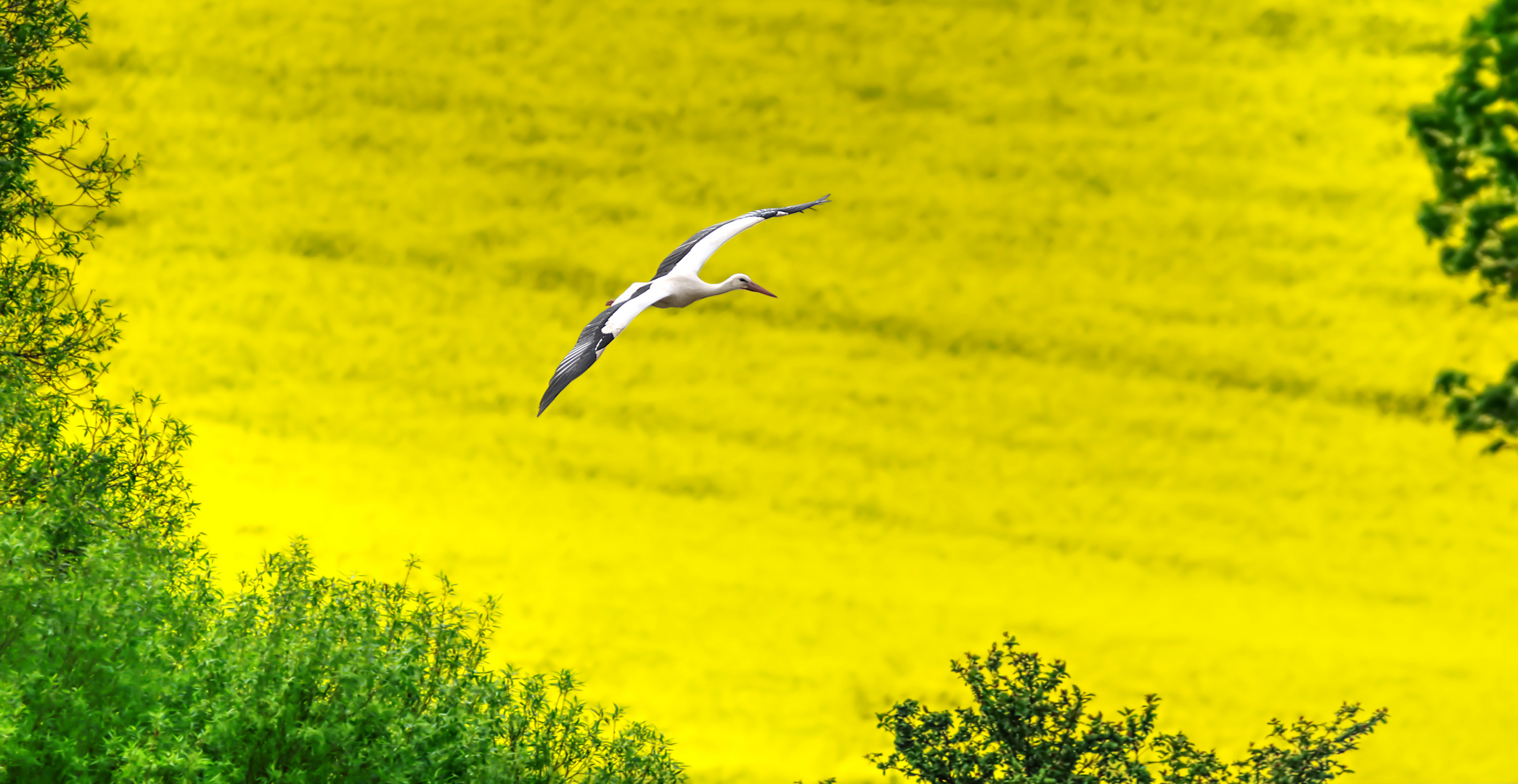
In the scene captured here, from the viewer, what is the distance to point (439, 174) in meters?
15.4

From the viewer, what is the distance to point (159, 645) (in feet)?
27.6

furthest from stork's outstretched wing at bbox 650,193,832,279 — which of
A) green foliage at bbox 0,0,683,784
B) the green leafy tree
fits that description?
the green leafy tree

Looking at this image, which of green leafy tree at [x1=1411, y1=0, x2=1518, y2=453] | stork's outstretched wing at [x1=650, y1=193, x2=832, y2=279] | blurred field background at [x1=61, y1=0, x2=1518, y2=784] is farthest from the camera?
blurred field background at [x1=61, y1=0, x2=1518, y2=784]

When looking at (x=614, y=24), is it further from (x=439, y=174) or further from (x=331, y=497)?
(x=331, y=497)

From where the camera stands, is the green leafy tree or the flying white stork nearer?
the green leafy tree

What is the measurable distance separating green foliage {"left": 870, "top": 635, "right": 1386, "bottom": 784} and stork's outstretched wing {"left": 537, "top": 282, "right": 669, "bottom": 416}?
13.7 ft

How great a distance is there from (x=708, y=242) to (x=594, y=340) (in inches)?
106

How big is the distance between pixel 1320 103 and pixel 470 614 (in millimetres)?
10303

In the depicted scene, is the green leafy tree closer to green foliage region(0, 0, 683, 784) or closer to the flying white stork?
the flying white stork

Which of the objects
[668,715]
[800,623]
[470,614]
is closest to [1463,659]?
[800,623]

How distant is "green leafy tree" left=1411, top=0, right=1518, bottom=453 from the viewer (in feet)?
21.6

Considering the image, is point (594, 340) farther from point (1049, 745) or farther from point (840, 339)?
point (840, 339)

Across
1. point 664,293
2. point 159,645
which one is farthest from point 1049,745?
point 159,645

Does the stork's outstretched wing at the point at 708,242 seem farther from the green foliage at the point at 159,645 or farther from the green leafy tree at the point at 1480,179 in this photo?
the green leafy tree at the point at 1480,179
